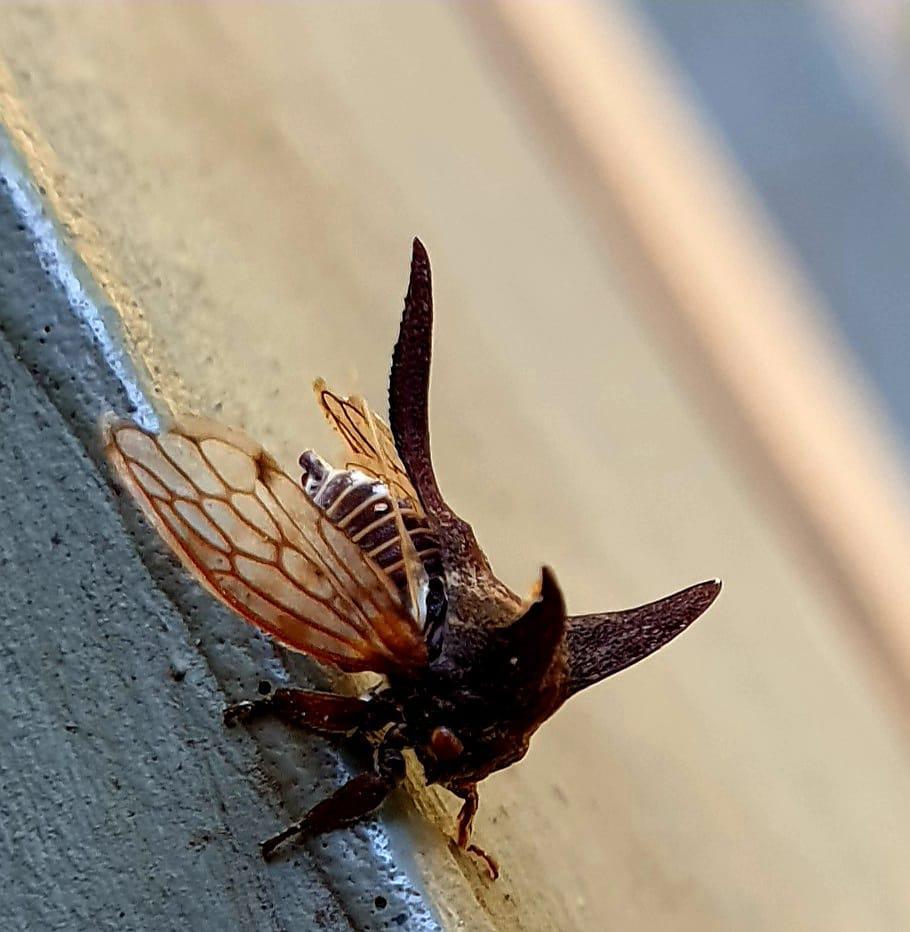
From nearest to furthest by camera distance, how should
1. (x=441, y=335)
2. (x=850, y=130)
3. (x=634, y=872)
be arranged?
(x=634, y=872), (x=441, y=335), (x=850, y=130)

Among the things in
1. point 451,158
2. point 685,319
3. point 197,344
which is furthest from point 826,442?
point 197,344

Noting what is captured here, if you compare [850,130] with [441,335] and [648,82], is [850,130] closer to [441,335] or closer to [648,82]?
[648,82]

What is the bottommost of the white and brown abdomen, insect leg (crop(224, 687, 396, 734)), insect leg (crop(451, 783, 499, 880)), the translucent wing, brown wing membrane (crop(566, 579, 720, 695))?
insect leg (crop(451, 783, 499, 880))

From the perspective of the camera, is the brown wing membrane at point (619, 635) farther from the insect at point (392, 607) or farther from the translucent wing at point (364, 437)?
the translucent wing at point (364, 437)

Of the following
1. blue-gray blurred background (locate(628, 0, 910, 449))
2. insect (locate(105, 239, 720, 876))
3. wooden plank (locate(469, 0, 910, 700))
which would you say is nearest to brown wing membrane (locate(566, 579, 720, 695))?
insect (locate(105, 239, 720, 876))

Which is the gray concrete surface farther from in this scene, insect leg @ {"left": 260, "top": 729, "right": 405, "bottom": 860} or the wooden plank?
the wooden plank
